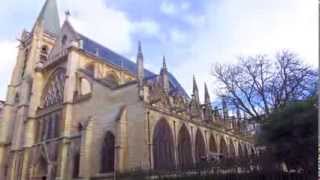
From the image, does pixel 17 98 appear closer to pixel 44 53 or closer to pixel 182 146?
pixel 44 53

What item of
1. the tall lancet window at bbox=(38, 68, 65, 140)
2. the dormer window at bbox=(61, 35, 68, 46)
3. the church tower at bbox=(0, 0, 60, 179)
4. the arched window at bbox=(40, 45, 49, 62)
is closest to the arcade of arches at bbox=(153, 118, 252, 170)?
the tall lancet window at bbox=(38, 68, 65, 140)

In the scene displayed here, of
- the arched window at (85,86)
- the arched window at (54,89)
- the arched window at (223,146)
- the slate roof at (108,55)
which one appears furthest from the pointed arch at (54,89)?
the arched window at (223,146)

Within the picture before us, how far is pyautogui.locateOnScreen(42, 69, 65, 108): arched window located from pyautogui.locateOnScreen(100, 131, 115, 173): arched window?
922cm

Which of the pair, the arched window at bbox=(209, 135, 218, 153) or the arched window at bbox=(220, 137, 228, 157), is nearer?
the arched window at bbox=(209, 135, 218, 153)

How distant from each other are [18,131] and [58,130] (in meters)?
7.12

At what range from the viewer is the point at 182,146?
95.0ft

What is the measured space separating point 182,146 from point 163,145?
10.5ft

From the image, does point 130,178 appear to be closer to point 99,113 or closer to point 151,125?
point 151,125

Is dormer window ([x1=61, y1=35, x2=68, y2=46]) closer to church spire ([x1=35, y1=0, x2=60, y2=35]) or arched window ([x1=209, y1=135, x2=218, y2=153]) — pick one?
church spire ([x1=35, y1=0, x2=60, y2=35])

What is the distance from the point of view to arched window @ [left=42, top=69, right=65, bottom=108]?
3384cm

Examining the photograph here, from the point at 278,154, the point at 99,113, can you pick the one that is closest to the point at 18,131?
the point at 99,113

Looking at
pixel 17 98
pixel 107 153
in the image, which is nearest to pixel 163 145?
pixel 107 153

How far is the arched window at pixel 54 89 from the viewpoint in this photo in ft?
111

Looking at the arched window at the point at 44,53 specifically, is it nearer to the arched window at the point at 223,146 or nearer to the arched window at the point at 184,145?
the arched window at the point at 184,145
